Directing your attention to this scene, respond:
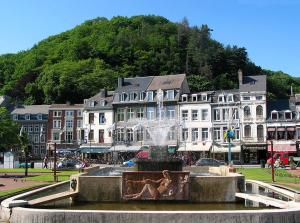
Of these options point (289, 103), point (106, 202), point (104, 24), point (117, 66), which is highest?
point (104, 24)

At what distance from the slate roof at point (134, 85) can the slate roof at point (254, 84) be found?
1625cm

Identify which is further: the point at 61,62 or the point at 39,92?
the point at 61,62

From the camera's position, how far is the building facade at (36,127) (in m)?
84.6

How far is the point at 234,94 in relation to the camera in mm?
67688

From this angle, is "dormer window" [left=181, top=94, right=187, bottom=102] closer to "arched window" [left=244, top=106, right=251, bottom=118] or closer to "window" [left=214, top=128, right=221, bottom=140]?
"window" [left=214, top=128, right=221, bottom=140]

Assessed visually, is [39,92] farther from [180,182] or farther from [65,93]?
[180,182]

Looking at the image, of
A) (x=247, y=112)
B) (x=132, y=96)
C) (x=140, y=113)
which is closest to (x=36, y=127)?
(x=132, y=96)

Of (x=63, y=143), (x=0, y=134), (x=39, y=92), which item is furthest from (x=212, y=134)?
(x=39, y=92)

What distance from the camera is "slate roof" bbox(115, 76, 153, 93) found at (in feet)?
246

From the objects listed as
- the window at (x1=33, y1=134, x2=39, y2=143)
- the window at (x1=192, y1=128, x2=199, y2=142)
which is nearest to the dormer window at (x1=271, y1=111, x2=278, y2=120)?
the window at (x1=192, y1=128, x2=199, y2=142)

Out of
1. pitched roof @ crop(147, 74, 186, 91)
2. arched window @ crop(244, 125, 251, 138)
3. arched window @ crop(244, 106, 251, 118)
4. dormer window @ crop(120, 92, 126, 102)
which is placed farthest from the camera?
dormer window @ crop(120, 92, 126, 102)

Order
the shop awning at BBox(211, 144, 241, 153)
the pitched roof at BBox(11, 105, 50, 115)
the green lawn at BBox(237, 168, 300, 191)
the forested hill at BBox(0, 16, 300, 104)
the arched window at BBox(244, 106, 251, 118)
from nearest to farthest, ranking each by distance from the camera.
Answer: the green lawn at BBox(237, 168, 300, 191) → the shop awning at BBox(211, 144, 241, 153) → the arched window at BBox(244, 106, 251, 118) → the pitched roof at BBox(11, 105, 50, 115) → the forested hill at BBox(0, 16, 300, 104)

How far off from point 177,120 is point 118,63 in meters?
58.3

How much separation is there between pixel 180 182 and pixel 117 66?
4190 inches
